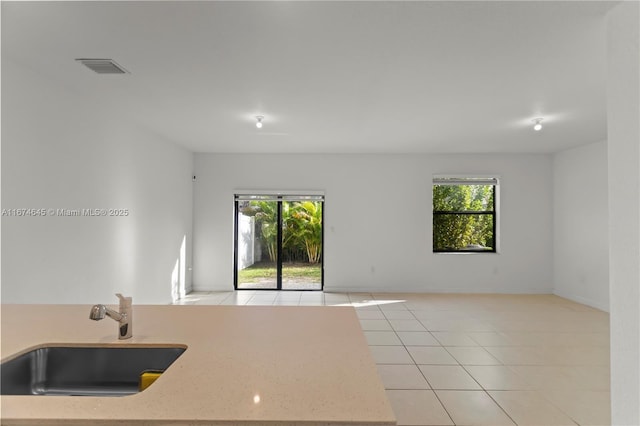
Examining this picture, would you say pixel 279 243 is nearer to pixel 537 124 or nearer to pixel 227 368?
pixel 537 124

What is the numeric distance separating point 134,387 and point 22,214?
2340 millimetres

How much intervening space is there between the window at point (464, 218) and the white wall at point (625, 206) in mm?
4796

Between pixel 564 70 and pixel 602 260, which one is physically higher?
pixel 564 70

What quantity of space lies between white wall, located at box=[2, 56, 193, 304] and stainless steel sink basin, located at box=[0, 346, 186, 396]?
1.91 m

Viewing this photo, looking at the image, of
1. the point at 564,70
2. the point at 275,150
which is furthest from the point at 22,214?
the point at 564,70

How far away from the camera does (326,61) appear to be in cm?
284

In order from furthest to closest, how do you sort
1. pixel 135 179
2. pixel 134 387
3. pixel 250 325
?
pixel 135 179 → pixel 250 325 → pixel 134 387

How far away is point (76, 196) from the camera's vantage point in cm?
357

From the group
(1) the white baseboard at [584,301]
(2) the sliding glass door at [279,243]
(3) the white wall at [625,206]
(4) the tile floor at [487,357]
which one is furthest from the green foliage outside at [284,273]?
(3) the white wall at [625,206]

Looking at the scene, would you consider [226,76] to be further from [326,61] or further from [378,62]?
[378,62]

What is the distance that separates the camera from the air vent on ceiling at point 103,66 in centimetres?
283

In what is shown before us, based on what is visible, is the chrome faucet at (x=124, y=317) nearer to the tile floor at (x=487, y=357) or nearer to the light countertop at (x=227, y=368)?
the light countertop at (x=227, y=368)

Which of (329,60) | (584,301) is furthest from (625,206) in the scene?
(584,301)

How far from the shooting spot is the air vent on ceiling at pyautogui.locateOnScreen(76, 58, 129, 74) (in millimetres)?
2831
